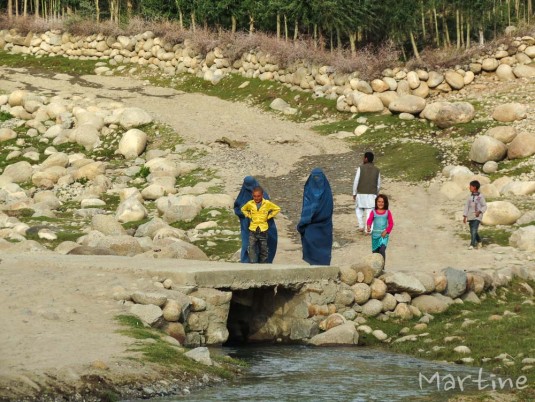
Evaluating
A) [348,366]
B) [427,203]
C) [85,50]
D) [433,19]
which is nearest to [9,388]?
[348,366]

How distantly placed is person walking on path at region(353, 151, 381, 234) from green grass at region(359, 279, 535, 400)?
454 cm

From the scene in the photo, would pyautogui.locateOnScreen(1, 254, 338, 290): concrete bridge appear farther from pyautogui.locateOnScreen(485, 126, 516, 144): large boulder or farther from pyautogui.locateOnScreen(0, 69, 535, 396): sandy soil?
pyautogui.locateOnScreen(485, 126, 516, 144): large boulder

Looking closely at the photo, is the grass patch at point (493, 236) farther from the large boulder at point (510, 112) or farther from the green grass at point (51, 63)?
the green grass at point (51, 63)

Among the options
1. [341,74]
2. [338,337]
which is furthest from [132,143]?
[338,337]

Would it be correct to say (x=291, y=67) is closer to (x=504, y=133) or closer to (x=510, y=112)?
(x=510, y=112)

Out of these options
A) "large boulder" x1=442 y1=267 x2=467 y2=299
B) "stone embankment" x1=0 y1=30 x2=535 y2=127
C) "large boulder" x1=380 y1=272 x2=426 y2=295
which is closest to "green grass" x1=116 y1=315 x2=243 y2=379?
"large boulder" x1=380 y1=272 x2=426 y2=295

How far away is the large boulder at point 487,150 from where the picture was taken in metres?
23.7

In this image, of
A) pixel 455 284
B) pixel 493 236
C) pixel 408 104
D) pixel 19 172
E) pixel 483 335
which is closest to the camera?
pixel 483 335

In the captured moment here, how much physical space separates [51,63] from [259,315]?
28.3 m

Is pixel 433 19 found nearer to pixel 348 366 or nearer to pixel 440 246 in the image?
pixel 440 246

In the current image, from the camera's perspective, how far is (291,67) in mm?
33000

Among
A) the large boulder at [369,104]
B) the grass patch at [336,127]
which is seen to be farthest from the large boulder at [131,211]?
the large boulder at [369,104]

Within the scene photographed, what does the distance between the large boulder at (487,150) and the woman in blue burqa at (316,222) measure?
1002 cm

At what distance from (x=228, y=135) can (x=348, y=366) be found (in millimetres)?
18145
